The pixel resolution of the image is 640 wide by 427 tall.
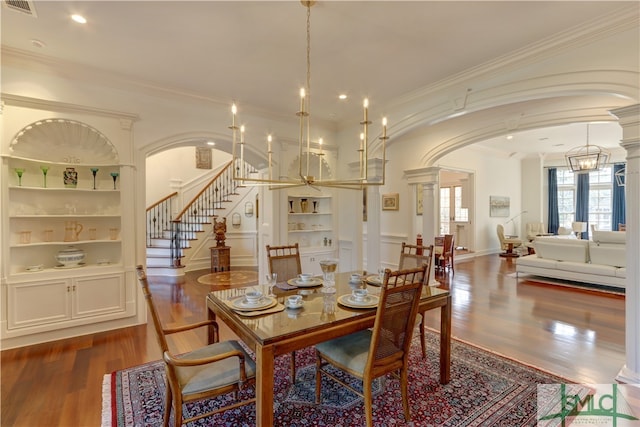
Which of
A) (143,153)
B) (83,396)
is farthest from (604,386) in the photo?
(143,153)

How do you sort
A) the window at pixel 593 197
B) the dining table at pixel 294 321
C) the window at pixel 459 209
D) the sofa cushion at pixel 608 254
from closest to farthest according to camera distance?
the dining table at pixel 294 321
the sofa cushion at pixel 608 254
the window at pixel 593 197
the window at pixel 459 209

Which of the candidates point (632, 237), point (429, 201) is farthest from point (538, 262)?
point (632, 237)

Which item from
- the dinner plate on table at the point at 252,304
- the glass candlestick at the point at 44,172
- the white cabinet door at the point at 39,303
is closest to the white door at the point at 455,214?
the dinner plate on table at the point at 252,304

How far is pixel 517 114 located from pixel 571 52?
1811 mm

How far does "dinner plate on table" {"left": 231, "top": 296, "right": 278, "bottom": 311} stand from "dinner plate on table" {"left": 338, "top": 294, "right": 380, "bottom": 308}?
1.69 ft

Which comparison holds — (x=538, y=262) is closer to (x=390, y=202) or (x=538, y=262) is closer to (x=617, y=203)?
(x=390, y=202)

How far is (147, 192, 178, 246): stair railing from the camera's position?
8133 mm

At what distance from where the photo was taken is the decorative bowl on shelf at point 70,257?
12.0ft

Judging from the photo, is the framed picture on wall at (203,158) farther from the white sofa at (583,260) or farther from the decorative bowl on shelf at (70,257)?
the white sofa at (583,260)

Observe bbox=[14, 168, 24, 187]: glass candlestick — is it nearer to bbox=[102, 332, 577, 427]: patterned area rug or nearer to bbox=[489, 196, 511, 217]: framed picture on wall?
bbox=[102, 332, 577, 427]: patterned area rug

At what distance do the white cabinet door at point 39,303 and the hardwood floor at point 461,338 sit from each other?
0.91 ft

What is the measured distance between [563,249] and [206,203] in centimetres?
837

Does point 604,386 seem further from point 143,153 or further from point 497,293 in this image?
point 143,153

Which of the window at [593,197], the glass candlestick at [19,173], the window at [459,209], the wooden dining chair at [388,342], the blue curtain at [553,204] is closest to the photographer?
the wooden dining chair at [388,342]
